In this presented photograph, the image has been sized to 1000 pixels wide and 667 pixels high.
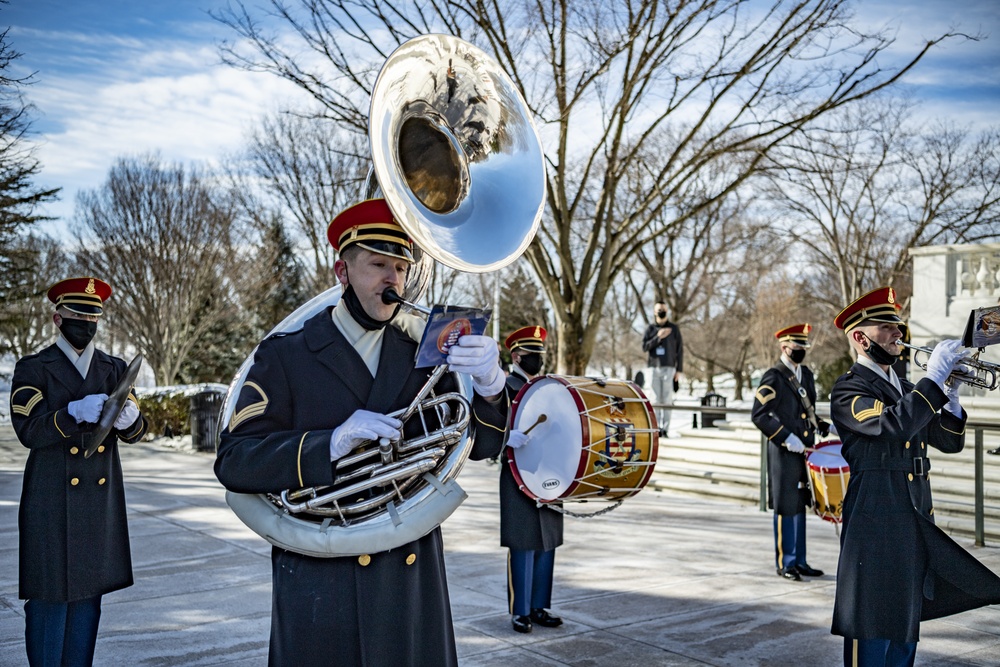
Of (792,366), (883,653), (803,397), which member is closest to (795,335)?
(792,366)

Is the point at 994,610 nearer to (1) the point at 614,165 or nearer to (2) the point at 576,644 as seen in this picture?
(2) the point at 576,644

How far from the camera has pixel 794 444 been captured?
7836mm

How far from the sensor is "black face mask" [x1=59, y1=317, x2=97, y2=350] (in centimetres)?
492

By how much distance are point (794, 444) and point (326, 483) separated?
5957 millimetres

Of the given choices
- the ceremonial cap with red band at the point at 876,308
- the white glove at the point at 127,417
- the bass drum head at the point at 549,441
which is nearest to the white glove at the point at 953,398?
the ceremonial cap with red band at the point at 876,308

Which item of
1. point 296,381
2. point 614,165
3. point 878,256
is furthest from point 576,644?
point 878,256

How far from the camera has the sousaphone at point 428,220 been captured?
2.79m

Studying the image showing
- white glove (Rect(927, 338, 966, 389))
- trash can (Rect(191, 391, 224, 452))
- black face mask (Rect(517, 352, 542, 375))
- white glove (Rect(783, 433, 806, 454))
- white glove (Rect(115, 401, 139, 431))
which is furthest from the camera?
trash can (Rect(191, 391, 224, 452))

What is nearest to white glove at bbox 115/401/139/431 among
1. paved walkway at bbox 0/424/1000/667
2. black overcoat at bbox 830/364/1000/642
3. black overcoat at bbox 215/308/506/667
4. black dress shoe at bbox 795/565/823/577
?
paved walkway at bbox 0/424/1000/667

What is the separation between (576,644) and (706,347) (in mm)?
33496

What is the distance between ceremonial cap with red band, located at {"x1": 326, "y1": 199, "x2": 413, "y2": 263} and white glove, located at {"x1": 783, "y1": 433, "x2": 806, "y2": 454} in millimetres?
5667

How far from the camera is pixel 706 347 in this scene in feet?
126

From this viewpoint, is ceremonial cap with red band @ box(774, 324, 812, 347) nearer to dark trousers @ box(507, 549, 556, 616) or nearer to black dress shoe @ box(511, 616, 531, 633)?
dark trousers @ box(507, 549, 556, 616)

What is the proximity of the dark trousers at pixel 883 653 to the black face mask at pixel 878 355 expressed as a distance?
1365 mm
